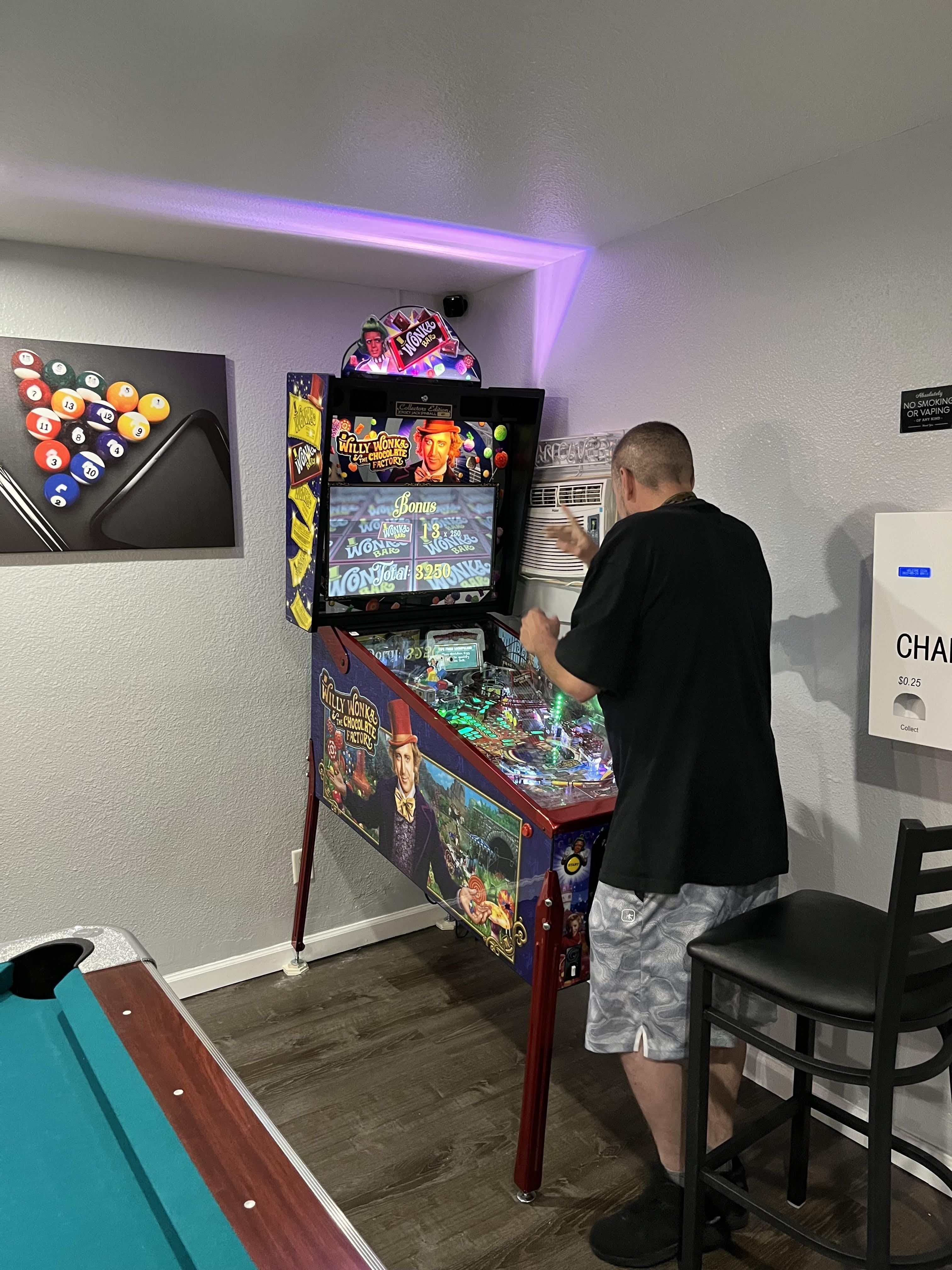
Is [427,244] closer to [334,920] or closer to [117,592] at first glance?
[117,592]

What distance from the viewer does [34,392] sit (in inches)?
106

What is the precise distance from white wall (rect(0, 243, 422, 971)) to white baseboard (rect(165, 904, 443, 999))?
4 centimetres

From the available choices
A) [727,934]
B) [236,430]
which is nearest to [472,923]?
[727,934]

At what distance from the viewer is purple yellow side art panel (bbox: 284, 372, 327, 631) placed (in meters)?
2.71

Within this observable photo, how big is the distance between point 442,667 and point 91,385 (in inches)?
55.7

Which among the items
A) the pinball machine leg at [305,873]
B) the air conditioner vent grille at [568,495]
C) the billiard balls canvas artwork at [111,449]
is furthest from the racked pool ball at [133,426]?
the air conditioner vent grille at [568,495]

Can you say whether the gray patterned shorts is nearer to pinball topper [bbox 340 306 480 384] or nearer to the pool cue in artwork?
pinball topper [bbox 340 306 480 384]

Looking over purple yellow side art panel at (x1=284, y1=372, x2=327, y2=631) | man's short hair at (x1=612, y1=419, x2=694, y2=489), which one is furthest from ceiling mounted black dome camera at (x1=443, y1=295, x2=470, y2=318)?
man's short hair at (x1=612, y1=419, x2=694, y2=489)

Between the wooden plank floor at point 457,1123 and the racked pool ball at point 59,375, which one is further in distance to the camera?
the racked pool ball at point 59,375

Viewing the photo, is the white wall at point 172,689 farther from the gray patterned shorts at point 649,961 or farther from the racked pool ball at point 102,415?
the gray patterned shorts at point 649,961

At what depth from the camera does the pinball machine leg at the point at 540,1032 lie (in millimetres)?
1996

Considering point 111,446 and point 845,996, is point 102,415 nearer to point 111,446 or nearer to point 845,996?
point 111,446

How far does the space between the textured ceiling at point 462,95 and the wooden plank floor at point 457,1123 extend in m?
2.42

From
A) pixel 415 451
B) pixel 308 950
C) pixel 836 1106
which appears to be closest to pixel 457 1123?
pixel 836 1106
